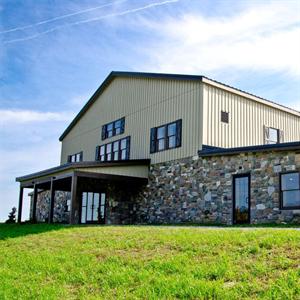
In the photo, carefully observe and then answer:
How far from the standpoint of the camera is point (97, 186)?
24359 mm

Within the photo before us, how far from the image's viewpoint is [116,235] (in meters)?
11.9

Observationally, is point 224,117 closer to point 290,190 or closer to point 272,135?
point 272,135

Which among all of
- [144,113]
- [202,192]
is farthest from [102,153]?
[202,192]

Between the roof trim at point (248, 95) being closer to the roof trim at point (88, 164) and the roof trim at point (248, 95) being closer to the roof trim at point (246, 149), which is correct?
the roof trim at point (246, 149)

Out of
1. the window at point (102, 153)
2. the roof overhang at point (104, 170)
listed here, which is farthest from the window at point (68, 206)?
the roof overhang at point (104, 170)

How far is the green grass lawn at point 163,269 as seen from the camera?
6289mm

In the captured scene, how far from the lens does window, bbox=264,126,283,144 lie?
21.9 metres

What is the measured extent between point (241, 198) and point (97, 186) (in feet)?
32.4

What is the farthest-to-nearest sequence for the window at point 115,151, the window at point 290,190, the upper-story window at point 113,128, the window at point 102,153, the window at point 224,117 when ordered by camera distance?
the window at point 102,153, the upper-story window at point 113,128, the window at point 115,151, the window at point 224,117, the window at point 290,190

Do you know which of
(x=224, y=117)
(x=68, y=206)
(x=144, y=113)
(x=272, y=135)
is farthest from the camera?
(x=68, y=206)

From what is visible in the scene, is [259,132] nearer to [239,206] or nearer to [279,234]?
[239,206]

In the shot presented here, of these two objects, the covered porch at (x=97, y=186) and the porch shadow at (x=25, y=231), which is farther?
the covered porch at (x=97, y=186)

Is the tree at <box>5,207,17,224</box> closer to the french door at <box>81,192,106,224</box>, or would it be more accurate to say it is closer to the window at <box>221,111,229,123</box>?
the french door at <box>81,192,106,224</box>

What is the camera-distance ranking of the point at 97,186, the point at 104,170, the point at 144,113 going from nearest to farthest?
the point at 104,170 → the point at 144,113 → the point at 97,186
